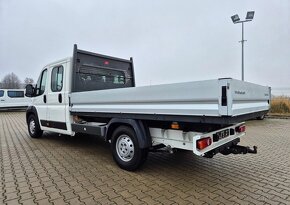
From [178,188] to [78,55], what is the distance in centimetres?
383

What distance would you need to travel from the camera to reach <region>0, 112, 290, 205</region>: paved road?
330 centimetres

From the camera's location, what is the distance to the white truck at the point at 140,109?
306 centimetres

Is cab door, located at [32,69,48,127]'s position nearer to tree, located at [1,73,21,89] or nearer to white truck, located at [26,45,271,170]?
white truck, located at [26,45,271,170]

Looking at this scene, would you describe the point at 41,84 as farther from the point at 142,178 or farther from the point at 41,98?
the point at 142,178

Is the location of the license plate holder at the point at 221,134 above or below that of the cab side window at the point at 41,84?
below

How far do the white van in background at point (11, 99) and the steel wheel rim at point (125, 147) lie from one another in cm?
1950

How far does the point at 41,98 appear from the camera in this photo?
6797mm

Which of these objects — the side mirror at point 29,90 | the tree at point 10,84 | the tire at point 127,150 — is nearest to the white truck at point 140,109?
the tire at point 127,150

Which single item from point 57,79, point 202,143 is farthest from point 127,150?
point 57,79

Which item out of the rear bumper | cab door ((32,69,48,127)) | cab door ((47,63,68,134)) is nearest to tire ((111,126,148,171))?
the rear bumper

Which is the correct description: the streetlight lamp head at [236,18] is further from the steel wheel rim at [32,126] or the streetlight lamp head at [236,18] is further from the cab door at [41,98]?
the steel wheel rim at [32,126]

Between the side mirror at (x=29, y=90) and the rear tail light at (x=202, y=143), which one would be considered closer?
the rear tail light at (x=202, y=143)

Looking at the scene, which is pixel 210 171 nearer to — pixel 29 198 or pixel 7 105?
pixel 29 198

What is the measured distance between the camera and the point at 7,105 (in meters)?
20.9
